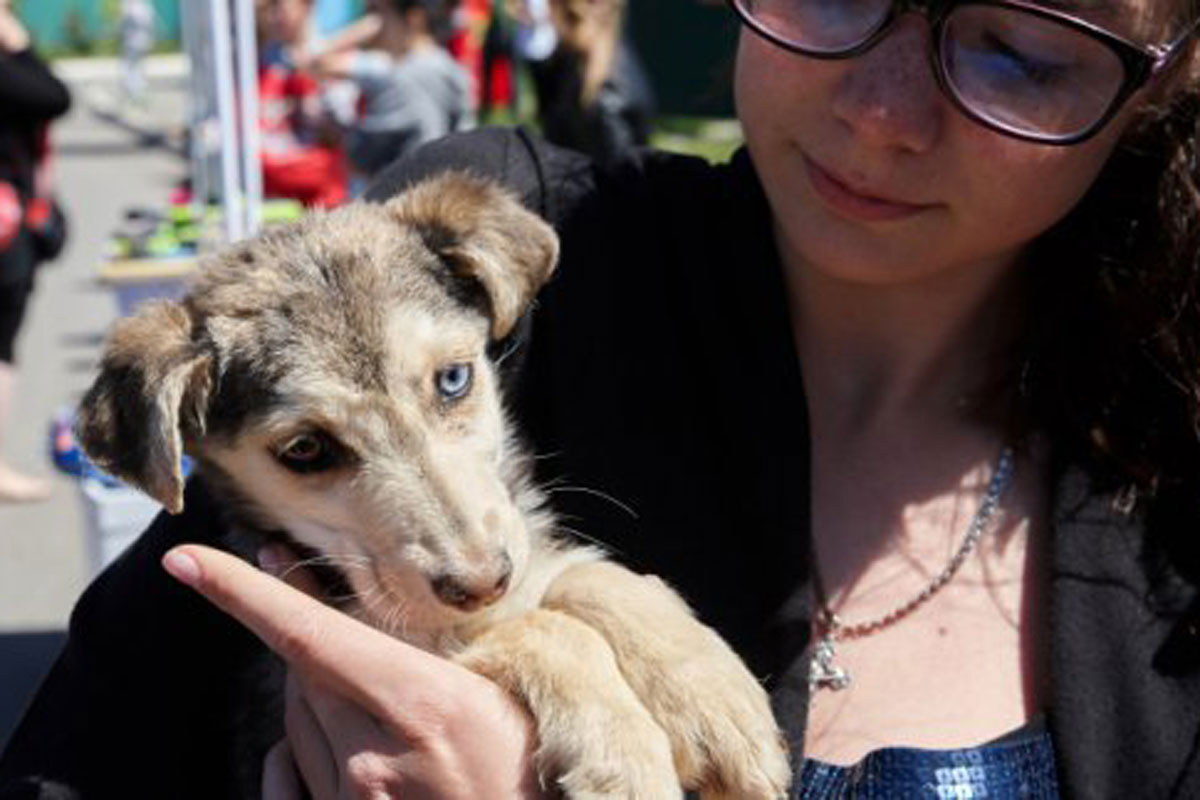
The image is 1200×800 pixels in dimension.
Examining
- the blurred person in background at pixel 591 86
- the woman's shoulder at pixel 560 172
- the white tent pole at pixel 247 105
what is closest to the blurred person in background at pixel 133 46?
the blurred person in background at pixel 591 86

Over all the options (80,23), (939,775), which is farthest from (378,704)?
(80,23)

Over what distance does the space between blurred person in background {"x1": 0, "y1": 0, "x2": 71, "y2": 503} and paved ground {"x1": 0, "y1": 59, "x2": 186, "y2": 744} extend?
16.9 inches

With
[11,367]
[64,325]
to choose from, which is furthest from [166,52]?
[11,367]

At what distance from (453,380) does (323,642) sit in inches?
20.1

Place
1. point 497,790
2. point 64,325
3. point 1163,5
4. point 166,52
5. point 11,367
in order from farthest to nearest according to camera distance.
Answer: point 166,52, point 64,325, point 11,367, point 1163,5, point 497,790

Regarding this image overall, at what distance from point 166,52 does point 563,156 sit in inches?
1066

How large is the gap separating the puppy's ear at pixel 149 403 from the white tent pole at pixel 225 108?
4.11 meters

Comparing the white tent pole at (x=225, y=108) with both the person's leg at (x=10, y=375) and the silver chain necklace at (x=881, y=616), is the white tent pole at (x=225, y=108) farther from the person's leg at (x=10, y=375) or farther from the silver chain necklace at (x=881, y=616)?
the silver chain necklace at (x=881, y=616)

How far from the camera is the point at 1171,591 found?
2.10 m

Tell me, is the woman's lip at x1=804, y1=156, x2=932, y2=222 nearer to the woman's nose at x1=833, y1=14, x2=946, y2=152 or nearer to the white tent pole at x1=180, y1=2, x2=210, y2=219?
the woman's nose at x1=833, y1=14, x2=946, y2=152

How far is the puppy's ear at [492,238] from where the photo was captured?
85.9 inches

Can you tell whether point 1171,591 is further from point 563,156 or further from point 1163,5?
point 563,156

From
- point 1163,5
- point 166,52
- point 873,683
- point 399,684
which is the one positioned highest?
point 1163,5

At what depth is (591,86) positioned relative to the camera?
8.53 m
